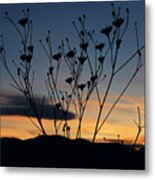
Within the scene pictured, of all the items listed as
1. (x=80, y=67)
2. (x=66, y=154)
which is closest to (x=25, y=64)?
(x=80, y=67)

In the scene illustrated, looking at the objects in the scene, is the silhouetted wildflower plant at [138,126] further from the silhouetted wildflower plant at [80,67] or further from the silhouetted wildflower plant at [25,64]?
the silhouetted wildflower plant at [25,64]

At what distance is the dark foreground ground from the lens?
2268 millimetres

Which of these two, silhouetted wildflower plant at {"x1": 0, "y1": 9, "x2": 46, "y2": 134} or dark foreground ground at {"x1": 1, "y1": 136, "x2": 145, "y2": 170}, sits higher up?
silhouetted wildflower plant at {"x1": 0, "y1": 9, "x2": 46, "y2": 134}

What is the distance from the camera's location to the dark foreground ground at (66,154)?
7.44 ft

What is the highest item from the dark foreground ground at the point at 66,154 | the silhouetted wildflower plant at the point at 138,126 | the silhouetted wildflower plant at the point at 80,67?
the silhouetted wildflower plant at the point at 80,67

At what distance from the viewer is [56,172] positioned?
2.33 meters

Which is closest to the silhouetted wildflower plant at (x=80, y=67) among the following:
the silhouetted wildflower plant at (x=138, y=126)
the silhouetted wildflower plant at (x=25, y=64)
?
the silhouetted wildflower plant at (x=25, y=64)

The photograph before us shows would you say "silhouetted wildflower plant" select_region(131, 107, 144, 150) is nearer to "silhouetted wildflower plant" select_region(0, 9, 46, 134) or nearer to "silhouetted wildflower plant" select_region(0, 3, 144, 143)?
"silhouetted wildflower plant" select_region(0, 3, 144, 143)

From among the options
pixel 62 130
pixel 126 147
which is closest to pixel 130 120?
pixel 126 147

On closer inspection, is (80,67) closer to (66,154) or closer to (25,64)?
(25,64)

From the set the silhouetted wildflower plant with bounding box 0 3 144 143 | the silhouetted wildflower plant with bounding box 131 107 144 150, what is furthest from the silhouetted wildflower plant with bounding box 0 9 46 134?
A: the silhouetted wildflower plant with bounding box 131 107 144 150

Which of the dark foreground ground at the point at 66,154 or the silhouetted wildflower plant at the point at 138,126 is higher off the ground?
the silhouetted wildflower plant at the point at 138,126

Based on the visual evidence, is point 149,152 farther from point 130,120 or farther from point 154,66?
point 154,66

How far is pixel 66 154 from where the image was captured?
2.30m
